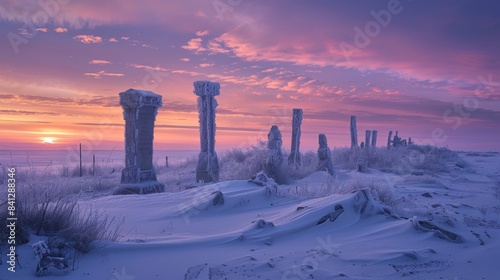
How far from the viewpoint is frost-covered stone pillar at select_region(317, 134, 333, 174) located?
17.5m

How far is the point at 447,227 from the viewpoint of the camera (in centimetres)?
653

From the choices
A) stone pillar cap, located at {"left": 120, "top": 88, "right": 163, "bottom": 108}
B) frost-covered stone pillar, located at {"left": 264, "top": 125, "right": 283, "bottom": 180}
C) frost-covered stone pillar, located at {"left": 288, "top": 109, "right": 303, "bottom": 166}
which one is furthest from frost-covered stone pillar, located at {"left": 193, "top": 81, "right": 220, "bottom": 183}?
frost-covered stone pillar, located at {"left": 288, "top": 109, "right": 303, "bottom": 166}

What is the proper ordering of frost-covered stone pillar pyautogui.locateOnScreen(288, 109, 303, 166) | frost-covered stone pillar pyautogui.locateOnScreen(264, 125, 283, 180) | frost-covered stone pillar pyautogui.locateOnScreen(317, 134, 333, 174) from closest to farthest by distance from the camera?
frost-covered stone pillar pyautogui.locateOnScreen(264, 125, 283, 180) < frost-covered stone pillar pyautogui.locateOnScreen(317, 134, 333, 174) < frost-covered stone pillar pyautogui.locateOnScreen(288, 109, 303, 166)

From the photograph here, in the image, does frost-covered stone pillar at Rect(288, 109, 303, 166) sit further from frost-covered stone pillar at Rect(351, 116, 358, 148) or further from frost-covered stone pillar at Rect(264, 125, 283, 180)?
frost-covered stone pillar at Rect(351, 116, 358, 148)

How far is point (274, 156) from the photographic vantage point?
49.6 ft

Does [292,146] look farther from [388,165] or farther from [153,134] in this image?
[153,134]

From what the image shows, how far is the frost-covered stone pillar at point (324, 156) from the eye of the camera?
688 inches

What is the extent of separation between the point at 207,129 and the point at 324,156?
562cm

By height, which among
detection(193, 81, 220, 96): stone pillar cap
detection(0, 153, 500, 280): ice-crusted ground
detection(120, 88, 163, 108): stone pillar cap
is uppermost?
detection(193, 81, 220, 96): stone pillar cap

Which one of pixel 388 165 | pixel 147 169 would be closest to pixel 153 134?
pixel 147 169

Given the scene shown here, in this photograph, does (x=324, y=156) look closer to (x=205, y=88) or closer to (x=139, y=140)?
(x=205, y=88)

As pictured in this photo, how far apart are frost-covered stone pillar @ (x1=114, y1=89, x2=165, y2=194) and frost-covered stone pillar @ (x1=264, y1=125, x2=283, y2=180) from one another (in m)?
4.05

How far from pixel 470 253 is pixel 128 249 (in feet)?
15.3

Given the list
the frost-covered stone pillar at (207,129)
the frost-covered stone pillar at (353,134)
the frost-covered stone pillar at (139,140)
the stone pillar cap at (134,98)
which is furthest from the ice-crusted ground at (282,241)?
the frost-covered stone pillar at (353,134)
